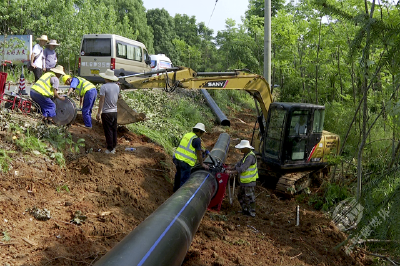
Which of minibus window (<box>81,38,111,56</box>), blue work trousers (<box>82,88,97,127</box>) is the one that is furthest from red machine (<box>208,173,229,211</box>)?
minibus window (<box>81,38,111,56</box>)

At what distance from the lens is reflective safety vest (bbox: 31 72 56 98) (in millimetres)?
7320

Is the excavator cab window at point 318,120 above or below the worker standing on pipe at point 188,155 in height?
above

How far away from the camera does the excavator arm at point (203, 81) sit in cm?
818

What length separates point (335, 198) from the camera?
351 inches

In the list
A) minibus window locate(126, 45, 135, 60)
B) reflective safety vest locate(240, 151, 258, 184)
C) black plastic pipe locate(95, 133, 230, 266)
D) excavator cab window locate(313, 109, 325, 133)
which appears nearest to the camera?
black plastic pipe locate(95, 133, 230, 266)

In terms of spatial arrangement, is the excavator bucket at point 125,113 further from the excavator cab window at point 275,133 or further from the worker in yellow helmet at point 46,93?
the excavator cab window at point 275,133

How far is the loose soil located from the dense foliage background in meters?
1.32

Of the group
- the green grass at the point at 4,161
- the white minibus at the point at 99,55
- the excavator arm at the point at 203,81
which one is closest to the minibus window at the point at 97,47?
the white minibus at the point at 99,55

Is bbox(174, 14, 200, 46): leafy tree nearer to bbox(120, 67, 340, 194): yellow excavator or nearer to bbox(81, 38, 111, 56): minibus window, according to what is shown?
bbox(81, 38, 111, 56): minibus window

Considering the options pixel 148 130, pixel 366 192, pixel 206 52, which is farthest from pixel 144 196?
pixel 206 52

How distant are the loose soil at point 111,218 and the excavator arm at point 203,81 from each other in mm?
1585

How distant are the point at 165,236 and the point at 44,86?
16.0 ft

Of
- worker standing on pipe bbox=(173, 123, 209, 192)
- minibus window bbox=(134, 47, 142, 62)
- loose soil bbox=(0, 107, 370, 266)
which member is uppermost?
minibus window bbox=(134, 47, 142, 62)

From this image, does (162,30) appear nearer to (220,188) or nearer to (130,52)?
(130,52)
